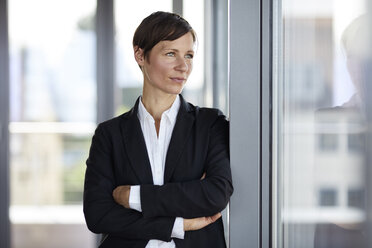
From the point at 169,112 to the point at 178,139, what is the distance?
0.10 metres

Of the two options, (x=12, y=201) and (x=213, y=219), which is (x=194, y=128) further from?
(x=12, y=201)

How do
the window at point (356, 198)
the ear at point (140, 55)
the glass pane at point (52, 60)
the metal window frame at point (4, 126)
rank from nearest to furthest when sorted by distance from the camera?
the window at point (356, 198) < the ear at point (140, 55) < the metal window frame at point (4, 126) < the glass pane at point (52, 60)

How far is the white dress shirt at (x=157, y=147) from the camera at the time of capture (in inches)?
57.3

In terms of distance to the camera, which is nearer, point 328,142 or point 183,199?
point 328,142

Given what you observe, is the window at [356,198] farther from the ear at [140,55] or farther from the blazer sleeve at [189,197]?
the ear at [140,55]

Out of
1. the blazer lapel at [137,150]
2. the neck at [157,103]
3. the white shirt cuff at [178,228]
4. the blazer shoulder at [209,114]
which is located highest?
the neck at [157,103]

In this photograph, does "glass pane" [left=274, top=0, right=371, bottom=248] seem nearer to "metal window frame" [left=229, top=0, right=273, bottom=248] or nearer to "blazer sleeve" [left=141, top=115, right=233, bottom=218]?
"metal window frame" [left=229, top=0, right=273, bottom=248]

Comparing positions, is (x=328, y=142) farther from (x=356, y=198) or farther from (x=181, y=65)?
(x=181, y=65)

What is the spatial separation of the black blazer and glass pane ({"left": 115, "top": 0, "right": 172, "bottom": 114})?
8.62 ft

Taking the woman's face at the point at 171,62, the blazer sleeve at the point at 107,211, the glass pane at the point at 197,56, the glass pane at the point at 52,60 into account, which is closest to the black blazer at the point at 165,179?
the blazer sleeve at the point at 107,211

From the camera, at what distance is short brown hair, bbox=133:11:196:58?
1.47 metres

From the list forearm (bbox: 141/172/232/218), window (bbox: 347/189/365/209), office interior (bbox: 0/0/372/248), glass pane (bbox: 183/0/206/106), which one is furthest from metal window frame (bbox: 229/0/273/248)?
glass pane (bbox: 183/0/206/106)

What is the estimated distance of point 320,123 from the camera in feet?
4.03

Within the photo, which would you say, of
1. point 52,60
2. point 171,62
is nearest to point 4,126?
point 52,60
